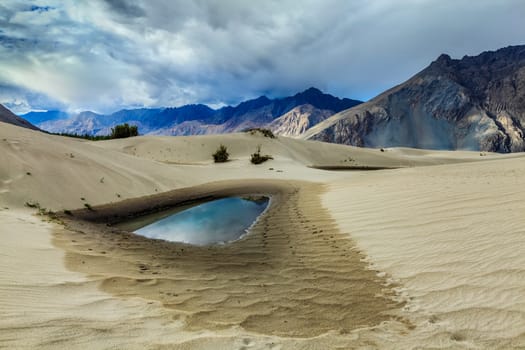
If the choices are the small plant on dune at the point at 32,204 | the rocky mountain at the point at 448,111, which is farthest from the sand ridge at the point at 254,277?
the rocky mountain at the point at 448,111

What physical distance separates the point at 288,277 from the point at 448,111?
185 m

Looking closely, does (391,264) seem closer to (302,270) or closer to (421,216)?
(302,270)

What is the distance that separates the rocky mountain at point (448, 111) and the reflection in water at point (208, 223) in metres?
153

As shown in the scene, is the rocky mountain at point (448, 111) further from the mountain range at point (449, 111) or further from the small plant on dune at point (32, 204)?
the small plant on dune at point (32, 204)

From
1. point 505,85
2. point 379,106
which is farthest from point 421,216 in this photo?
point 505,85

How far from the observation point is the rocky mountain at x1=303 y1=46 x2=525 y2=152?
144m

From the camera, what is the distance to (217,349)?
8.95 feet

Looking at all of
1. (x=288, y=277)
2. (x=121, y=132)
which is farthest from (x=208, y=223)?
(x=121, y=132)

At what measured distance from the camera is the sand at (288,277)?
2.94 metres

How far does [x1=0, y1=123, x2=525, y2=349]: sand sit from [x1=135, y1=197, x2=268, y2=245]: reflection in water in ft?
2.54

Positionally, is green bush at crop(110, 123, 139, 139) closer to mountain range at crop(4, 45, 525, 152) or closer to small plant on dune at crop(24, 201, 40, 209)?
small plant on dune at crop(24, 201, 40, 209)

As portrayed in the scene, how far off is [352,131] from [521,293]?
547 feet

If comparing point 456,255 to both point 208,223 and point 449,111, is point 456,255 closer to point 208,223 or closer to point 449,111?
point 208,223

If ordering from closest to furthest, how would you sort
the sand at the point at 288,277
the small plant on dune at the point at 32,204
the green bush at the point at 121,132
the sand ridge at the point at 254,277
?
the sand at the point at 288,277, the sand ridge at the point at 254,277, the small plant on dune at the point at 32,204, the green bush at the point at 121,132
